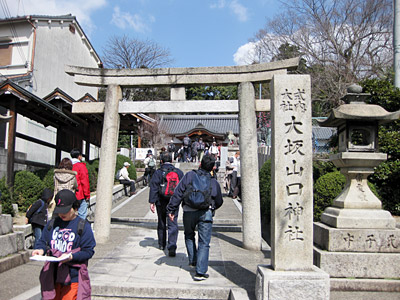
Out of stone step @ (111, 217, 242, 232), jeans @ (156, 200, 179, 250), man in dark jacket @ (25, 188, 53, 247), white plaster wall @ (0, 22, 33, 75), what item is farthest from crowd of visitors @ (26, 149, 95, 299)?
white plaster wall @ (0, 22, 33, 75)

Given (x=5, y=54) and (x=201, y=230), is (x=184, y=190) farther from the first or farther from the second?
(x=5, y=54)

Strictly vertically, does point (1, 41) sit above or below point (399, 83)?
above

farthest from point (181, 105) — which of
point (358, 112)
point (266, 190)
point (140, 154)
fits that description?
point (140, 154)

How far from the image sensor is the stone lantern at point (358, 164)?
5.53m

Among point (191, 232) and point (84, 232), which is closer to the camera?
point (84, 232)

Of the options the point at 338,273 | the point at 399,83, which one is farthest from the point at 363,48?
the point at 338,273

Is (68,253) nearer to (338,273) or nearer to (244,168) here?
(338,273)

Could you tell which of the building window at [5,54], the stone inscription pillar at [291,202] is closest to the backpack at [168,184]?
the stone inscription pillar at [291,202]

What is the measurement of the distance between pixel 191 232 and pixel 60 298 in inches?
94.1

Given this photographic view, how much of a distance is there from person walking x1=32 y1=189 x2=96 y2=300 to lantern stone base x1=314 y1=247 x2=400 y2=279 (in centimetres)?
368

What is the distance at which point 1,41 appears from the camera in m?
18.1

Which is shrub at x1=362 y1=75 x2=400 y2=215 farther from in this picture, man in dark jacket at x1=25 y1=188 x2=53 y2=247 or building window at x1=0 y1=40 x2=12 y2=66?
building window at x1=0 y1=40 x2=12 y2=66

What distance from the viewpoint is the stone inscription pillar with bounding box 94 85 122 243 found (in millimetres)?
7527

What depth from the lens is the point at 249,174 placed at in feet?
23.4
